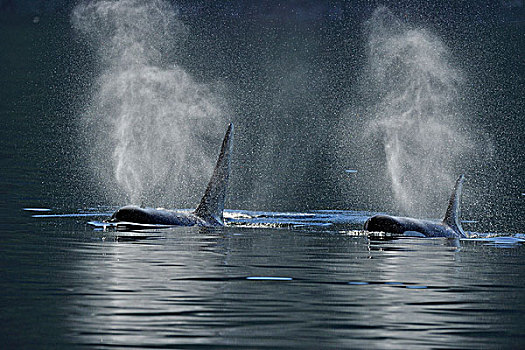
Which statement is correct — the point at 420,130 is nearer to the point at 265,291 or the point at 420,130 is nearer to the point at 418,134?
the point at 418,134

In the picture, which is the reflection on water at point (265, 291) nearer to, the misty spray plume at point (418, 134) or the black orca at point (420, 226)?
the black orca at point (420, 226)

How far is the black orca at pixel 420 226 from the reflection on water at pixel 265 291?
308 cm

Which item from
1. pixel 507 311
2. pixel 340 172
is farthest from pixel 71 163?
pixel 507 311

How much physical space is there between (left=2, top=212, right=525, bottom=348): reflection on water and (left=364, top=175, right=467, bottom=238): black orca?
3078mm

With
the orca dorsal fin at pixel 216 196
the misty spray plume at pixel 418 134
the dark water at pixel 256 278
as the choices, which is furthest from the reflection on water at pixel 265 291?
the misty spray plume at pixel 418 134

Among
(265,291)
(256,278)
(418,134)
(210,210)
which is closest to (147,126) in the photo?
(418,134)

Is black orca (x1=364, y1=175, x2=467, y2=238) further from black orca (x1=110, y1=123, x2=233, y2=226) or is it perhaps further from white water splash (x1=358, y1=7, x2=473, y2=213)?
white water splash (x1=358, y1=7, x2=473, y2=213)

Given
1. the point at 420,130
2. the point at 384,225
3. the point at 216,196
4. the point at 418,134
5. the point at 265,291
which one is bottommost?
the point at 265,291

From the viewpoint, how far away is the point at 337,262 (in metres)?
22.3

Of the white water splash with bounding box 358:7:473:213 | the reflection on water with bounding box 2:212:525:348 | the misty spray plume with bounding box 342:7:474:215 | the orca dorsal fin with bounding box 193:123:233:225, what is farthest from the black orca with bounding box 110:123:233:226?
the white water splash with bounding box 358:7:473:213

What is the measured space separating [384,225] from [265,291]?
1351 centimetres

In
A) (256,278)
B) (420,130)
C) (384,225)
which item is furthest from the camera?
(420,130)

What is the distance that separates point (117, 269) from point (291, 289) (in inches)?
131

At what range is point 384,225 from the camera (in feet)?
101
